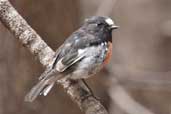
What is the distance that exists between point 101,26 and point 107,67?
156cm

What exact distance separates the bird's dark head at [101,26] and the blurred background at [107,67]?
45cm

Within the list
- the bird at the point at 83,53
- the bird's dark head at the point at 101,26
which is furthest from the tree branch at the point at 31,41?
the bird's dark head at the point at 101,26

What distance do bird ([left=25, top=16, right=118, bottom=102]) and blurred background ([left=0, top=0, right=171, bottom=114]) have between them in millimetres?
399

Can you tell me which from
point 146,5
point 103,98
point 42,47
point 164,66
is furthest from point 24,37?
point 146,5

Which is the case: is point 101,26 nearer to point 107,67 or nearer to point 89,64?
point 89,64

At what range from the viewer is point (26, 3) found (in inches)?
165

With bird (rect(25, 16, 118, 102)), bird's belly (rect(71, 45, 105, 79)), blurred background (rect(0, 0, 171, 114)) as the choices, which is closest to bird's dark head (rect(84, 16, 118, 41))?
bird (rect(25, 16, 118, 102))

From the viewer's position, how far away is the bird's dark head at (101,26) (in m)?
3.59

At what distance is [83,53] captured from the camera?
3.48 m

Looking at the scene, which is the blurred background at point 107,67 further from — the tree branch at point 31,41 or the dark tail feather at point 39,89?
the dark tail feather at point 39,89

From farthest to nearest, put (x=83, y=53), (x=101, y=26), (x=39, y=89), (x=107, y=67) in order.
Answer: (x=107, y=67) → (x=101, y=26) → (x=83, y=53) → (x=39, y=89)

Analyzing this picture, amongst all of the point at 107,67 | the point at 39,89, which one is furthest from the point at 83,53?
the point at 107,67

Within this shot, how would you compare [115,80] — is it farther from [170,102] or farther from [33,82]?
[170,102]

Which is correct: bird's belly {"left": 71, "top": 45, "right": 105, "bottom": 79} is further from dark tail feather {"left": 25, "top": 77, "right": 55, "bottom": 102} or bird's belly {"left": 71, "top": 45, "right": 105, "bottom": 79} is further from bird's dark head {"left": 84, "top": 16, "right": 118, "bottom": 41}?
dark tail feather {"left": 25, "top": 77, "right": 55, "bottom": 102}
